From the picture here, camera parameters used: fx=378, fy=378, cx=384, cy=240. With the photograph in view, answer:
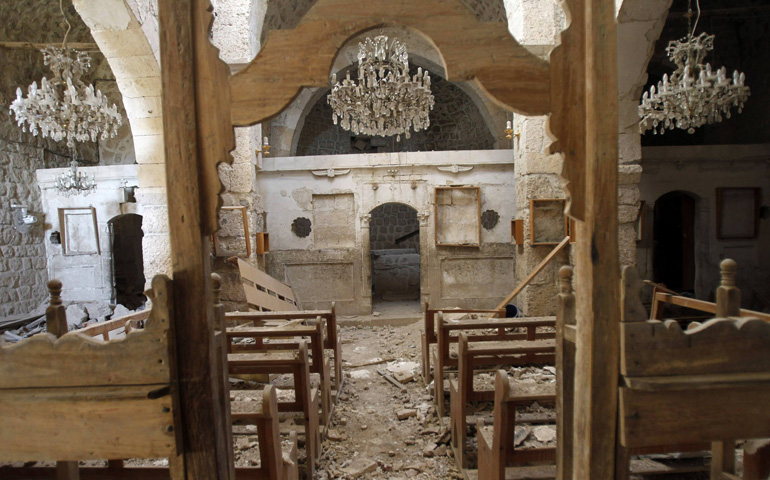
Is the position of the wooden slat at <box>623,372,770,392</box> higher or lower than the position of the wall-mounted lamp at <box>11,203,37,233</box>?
lower

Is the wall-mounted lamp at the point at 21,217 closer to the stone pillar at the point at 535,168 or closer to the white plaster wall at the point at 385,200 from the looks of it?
the white plaster wall at the point at 385,200

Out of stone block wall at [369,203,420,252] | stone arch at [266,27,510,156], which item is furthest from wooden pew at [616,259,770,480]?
stone block wall at [369,203,420,252]

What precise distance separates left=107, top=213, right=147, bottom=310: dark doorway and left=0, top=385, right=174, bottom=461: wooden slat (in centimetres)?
1076

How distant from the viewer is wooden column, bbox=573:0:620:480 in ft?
4.83

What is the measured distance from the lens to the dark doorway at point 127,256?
10.8 meters

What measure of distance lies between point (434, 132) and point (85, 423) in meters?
12.9

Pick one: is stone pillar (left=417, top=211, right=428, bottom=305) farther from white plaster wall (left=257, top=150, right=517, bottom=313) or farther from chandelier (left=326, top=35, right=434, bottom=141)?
chandelier (left=326, top=35, right=434, bottom=141)

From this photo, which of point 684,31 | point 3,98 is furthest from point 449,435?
point 684,31

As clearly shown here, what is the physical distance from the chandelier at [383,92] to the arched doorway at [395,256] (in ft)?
16.7

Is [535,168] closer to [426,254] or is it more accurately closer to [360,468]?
[426,254]

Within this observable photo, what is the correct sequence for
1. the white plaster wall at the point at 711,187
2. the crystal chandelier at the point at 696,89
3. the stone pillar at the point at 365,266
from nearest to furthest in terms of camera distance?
the crystal chandelier at the point at 696,89
the white plaster wall at the point at 711,187
the stone pillar at the point at 365,266

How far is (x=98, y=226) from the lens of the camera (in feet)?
26.0

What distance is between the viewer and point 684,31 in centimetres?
952

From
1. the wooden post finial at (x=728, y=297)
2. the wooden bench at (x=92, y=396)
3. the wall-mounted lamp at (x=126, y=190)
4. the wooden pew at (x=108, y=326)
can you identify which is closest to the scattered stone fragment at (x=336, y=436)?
the wooden pew at (x=108, y=326)
